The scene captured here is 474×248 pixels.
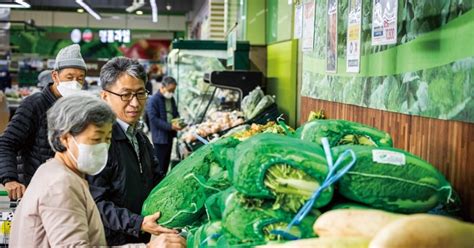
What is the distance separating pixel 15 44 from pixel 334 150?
2274cm

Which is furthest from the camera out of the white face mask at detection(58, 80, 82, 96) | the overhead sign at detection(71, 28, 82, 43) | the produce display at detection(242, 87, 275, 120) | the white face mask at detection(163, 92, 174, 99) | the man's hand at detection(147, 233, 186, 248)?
the overhead sign at detection(71, 28, 82, 43)

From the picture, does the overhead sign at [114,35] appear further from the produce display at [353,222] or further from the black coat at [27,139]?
the produce display at [353,222]

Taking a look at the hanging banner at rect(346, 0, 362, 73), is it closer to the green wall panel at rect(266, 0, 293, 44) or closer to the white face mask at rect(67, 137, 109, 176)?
the white face mask at rect(67, 137, 109, 176)

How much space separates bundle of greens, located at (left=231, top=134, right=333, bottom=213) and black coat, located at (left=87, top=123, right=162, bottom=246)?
45.5 inches

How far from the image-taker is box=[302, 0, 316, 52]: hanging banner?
16.8ft

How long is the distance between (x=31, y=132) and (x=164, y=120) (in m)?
5.44

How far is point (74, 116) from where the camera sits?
2445mm

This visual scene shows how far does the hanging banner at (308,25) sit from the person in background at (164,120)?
4265 millimetres

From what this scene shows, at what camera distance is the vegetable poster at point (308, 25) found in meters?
5.11

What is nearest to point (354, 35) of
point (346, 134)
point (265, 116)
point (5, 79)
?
point (346, 134)

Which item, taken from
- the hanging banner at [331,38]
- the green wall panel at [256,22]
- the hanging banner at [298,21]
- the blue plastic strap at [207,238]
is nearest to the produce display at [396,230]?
the blue plastic strap at [207,238]

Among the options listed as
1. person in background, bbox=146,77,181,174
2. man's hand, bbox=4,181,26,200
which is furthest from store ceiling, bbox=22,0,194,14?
man's hand, bbox=4,181,26,200

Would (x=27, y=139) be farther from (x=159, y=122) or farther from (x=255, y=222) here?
(x=159, y=122)

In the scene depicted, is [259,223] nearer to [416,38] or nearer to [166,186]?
[166,186]
